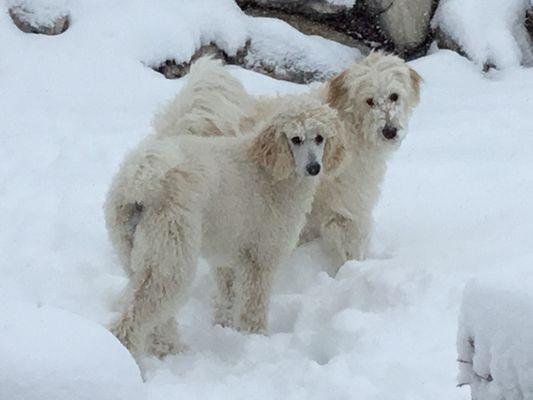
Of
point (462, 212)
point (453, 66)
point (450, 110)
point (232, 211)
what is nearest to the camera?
point (232, 211)

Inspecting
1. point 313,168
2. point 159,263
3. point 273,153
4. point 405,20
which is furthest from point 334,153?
point 405,20

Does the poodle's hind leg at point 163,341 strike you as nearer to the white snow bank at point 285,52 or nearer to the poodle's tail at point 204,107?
the poodle's tail at point 204,107

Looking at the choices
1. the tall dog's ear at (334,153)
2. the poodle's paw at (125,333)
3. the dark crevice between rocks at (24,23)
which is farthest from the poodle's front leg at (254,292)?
the dark crevice between rocks at (24,23)

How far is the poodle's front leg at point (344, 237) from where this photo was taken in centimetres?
589

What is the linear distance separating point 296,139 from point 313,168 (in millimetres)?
187

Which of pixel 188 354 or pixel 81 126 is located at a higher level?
pixel 188 354

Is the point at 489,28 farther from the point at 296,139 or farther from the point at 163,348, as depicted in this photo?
the point at 163,348

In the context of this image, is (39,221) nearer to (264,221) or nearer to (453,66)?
(264,221)

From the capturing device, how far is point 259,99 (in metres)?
6.01

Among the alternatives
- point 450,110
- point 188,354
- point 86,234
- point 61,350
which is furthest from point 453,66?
point 61,350

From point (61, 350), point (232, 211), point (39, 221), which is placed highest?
point (61, 350)

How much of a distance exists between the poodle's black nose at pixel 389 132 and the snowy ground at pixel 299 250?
797 millimetres

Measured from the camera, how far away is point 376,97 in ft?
18.8

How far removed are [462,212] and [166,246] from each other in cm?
297
